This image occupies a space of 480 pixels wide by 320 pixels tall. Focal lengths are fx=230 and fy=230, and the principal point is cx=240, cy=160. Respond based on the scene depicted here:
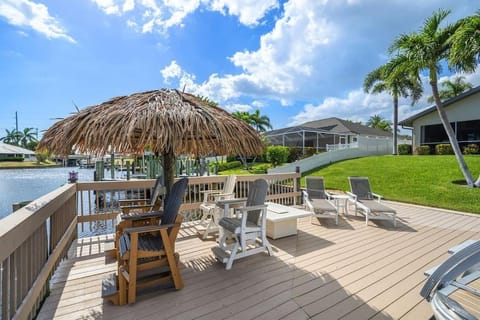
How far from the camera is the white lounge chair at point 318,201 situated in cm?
506

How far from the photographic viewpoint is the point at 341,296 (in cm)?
246

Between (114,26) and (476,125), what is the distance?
2010cm

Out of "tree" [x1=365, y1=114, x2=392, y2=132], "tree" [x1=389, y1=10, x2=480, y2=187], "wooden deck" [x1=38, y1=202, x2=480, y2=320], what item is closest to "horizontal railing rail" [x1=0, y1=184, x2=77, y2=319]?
"wooden deck" [x1=38, y1=202, x2=480, y2=320]

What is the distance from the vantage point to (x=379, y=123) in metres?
43.5

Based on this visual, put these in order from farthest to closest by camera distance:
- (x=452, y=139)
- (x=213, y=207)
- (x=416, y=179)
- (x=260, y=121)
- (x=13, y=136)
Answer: (x=13, y=136) → (x=260, y=121) → (x=416, y=179) → (x=452, y=139) → (x=213, y=207)

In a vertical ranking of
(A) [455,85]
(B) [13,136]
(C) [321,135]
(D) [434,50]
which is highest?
(A) [455,85]

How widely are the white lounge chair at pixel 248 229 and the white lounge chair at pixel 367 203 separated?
2.92 m

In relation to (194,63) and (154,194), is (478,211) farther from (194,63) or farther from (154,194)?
(194,63)

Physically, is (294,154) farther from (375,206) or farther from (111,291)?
(111,291)

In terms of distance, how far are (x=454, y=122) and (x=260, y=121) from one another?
1649 centimetres

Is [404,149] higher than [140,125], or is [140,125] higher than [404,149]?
[404,149]

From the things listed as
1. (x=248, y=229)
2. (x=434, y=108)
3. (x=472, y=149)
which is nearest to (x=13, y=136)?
(x=248, y=229)

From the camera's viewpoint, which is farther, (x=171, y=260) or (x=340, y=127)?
(x=340, y=127)

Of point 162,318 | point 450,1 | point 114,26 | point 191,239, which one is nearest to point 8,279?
point 162,318
